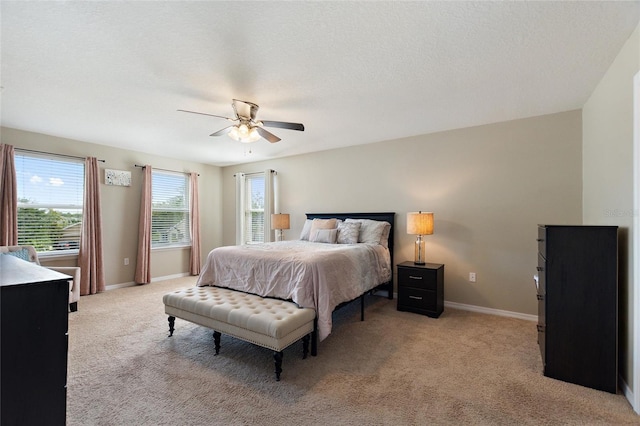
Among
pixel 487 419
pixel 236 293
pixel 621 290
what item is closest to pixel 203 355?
pixel 236 293

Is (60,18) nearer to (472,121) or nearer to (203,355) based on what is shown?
(203,355)

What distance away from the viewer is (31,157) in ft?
13.3

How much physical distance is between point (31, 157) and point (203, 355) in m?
4.01

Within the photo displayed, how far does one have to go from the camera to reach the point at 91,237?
4453mm

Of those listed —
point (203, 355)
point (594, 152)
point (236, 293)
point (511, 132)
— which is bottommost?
point (203, 355)

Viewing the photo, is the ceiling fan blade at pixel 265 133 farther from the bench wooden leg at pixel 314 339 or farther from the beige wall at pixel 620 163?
the beige wall at pixel 620 163

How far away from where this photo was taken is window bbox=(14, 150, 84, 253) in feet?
13.1

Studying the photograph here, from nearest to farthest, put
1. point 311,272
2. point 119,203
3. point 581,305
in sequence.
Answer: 1. point 581,305
2. point 311,272
3. point 119,203

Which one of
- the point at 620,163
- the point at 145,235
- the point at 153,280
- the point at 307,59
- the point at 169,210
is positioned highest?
the point at 307,59

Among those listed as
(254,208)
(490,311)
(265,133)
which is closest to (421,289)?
(490,311)

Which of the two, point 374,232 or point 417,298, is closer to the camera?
point 417,298

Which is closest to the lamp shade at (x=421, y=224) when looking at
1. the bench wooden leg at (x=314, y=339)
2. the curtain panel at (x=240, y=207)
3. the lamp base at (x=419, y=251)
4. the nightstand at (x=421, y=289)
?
the lamp base at (x=419, y=251)

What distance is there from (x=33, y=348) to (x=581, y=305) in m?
3.17

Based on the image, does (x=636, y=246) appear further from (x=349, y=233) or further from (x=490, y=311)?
(x=349, y=233)
